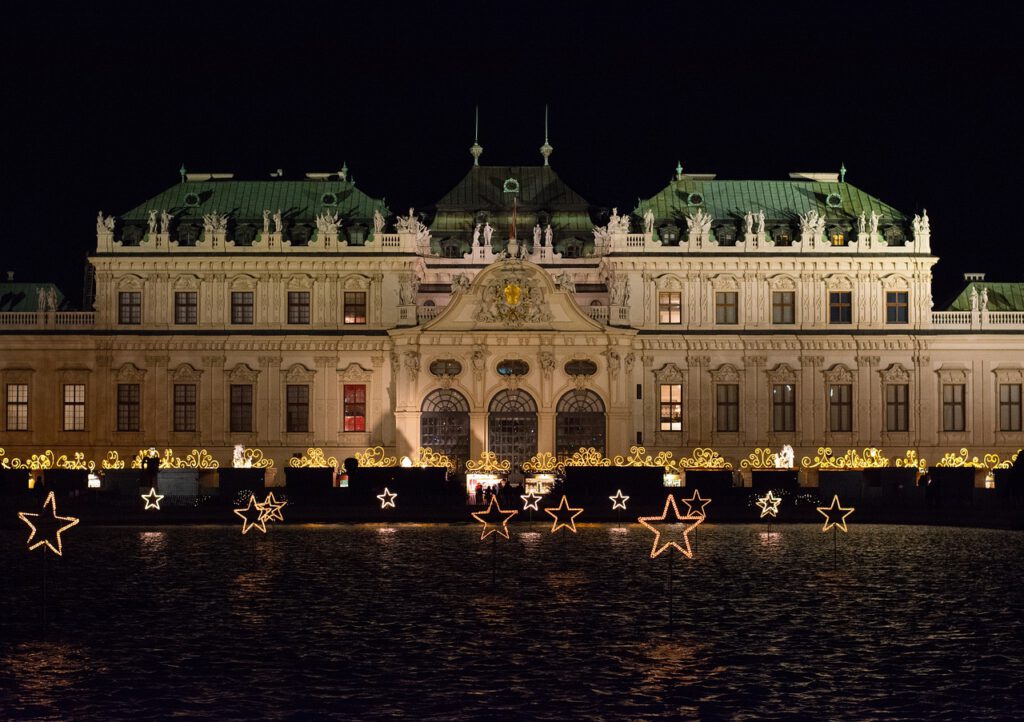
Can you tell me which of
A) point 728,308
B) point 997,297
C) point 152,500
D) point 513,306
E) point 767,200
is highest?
point 767,200

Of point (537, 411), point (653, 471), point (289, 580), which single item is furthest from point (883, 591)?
point (537, 411)

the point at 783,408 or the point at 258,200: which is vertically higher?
the point at 258,200

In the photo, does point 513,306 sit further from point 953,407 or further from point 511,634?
point 511,634

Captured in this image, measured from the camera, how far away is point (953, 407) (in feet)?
259

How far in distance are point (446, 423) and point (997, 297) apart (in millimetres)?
31861

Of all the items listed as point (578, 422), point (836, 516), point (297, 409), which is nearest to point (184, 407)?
point (297, 409)

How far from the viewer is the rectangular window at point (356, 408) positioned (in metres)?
78.5

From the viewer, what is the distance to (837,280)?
260 ft

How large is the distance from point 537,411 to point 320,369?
11980mm

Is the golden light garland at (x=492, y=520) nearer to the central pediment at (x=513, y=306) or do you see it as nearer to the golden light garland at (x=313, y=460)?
the central pediment at (x=513, y=306)

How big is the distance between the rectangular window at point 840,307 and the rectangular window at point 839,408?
3.57 m

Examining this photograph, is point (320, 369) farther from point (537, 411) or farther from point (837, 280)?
point (837, 280)

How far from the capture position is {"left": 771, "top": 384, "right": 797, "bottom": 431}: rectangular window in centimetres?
7875

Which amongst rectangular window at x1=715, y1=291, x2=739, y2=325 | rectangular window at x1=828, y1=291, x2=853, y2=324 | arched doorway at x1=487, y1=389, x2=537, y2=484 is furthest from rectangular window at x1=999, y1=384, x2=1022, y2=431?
arched doorway at x1=487, y1=389, x2=537, y2=484
